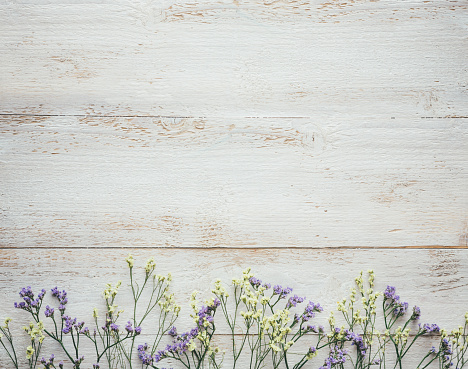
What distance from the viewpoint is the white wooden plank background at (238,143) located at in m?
0.99

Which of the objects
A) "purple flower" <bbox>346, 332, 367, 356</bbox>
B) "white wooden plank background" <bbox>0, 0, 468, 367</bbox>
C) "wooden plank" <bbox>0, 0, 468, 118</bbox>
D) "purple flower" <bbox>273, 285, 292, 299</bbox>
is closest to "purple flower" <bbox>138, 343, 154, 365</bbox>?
"white wooden plank background" <bbox>0, 0, 468, 367</bbox>

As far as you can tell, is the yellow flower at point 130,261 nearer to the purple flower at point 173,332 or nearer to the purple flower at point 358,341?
the purple flower at point 173,332

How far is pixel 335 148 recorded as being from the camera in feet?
3.37

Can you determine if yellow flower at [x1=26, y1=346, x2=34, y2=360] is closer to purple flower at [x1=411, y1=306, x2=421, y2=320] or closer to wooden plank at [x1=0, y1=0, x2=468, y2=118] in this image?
wooden plank at [x1=0, y1=0, x2=468, y2=118]

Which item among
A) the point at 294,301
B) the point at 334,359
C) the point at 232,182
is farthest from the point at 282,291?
the point at 232,182

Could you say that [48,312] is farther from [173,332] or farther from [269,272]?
[269,272]

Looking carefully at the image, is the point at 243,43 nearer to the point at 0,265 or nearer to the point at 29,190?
the point at 29,190

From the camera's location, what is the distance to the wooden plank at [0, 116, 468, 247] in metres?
0.99

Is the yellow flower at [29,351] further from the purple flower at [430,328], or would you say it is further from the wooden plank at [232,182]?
the purple flower at [430,328]

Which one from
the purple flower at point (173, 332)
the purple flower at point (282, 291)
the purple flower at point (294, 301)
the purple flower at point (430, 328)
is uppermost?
the purple flower at point (282, 291)

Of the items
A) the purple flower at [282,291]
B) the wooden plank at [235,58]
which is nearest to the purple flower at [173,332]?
the purple flower at [282,291]

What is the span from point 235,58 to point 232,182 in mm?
328

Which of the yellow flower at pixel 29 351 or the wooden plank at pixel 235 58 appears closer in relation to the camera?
the yellow flower at pixel 29 351

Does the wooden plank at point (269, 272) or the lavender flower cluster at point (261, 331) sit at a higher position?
the wooden plank at point (269, 272)
